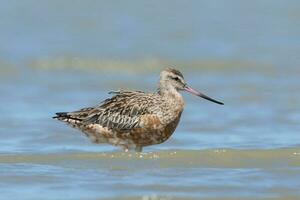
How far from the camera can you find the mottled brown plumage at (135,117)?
37.6 feet

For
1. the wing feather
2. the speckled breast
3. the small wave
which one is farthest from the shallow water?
the wing feather

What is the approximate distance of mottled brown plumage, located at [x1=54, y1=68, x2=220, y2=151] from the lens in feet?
37.6

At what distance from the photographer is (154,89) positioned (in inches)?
647

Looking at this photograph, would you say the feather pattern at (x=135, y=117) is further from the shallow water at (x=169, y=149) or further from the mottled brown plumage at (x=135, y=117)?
the shallow water at (x=169, y=149)

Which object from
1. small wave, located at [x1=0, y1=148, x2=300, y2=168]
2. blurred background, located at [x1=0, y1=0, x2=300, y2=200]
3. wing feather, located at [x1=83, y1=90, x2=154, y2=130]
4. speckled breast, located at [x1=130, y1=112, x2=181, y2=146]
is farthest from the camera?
wing feather, located at [x1=83, y1=90, x2=154, y2=130]

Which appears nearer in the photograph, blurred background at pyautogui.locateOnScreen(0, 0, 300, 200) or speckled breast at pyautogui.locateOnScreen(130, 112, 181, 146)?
blurred background at pyautogui.locateOnScreen(0, 0, 300, 200)

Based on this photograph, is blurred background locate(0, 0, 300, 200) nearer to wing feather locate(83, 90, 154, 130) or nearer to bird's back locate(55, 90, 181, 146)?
bird's back locate(55, 90, 181, 146)

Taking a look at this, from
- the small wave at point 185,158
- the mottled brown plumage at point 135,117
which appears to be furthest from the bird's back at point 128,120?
the small wave at point 185,158

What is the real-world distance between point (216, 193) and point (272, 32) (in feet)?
42.1

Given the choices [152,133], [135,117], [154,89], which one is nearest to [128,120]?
[135,117]

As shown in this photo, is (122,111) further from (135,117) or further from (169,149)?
(169,149)

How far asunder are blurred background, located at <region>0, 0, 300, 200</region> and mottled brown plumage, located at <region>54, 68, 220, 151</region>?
0.73 feet

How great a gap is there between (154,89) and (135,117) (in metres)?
4.90

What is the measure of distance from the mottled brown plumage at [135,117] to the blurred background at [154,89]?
0.73ft
